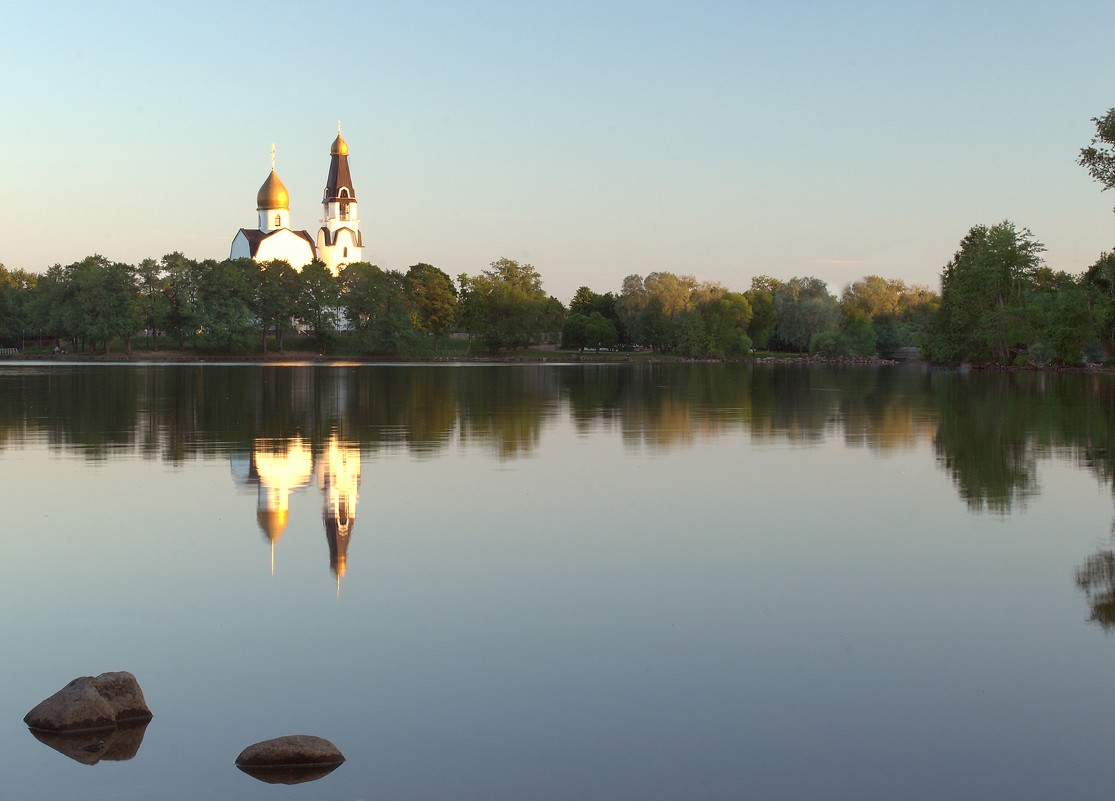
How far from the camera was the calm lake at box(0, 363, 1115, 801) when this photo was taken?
6742 mm

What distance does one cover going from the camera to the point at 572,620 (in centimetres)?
973

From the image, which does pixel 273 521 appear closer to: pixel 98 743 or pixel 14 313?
pixel 98 743

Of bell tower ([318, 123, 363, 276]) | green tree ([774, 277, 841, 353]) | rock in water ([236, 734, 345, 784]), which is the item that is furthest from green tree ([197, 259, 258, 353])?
rock in water ([236, 734, 345, 784])

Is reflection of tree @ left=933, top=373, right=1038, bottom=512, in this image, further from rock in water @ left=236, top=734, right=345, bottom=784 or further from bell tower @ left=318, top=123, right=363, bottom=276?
bell tower @ left=318, top=123, right=363, bottom=276

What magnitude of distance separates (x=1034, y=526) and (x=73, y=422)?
2432 centimetres

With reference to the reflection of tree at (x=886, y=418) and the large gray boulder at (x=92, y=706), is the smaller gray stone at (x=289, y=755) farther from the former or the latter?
the reflection of tree at (x=886, y=418)

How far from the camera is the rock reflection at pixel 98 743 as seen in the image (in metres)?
6.91

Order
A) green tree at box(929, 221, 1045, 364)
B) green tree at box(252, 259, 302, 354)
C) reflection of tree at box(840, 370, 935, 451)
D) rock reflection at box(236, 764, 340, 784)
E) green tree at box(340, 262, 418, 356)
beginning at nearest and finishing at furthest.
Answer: rock reflection at box(236, 764, 340, 784) → reflection of tree at box(840, 370, 935, 451) → green tree at box(929, 221, 1045, 364) → green tree at box(252, 259, 302, 354) → green tree at box(340, 262, 418, 356)

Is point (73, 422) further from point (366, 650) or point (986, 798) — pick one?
point (986, 798)

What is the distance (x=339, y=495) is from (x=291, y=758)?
32.8 feet

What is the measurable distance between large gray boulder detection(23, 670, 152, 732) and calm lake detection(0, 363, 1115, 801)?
0.49 feet

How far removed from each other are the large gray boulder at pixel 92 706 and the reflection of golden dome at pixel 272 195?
147 m

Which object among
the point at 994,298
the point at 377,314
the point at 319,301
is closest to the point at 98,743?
the point at 994,298

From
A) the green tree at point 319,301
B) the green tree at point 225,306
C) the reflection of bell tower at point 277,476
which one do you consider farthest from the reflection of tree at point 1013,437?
the green tree at point 319,301
